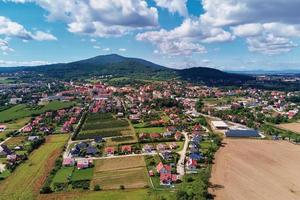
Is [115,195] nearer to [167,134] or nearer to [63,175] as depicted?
[63,175]

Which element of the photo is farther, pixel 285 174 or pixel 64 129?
pixel 64 129

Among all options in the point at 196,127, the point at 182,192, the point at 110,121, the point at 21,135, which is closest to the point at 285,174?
the point at 182,192

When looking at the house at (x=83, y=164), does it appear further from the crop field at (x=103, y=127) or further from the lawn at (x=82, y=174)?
the crop field at (x=103, y=127)

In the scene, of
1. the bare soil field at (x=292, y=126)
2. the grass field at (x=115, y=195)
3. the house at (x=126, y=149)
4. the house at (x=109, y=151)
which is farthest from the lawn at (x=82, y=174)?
the bare soil field at (x=292, y=126)

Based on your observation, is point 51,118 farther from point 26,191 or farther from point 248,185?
point 248,185

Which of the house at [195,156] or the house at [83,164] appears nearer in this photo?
the house at [83,164]

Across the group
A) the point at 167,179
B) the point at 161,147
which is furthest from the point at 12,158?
the point at 167,179
